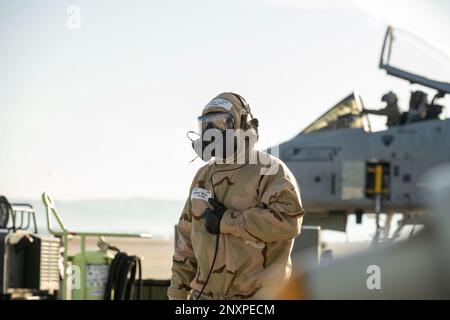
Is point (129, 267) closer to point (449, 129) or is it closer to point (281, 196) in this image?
point (281, 196)

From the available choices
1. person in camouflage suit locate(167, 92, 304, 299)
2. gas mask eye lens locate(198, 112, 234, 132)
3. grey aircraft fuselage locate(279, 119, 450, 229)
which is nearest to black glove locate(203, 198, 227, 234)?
person in camouflage suit locate(167, 92, 304, 299)

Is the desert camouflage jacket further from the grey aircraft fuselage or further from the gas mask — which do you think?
the grey aircraft fuselage

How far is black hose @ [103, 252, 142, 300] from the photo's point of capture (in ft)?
27.2

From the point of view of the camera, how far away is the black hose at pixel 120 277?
8305 millimetres

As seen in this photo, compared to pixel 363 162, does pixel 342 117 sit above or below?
above

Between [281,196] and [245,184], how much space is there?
0.59 ft

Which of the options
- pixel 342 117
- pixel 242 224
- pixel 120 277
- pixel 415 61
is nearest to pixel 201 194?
pixel 242 224

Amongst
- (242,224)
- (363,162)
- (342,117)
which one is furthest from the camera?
(342,117)

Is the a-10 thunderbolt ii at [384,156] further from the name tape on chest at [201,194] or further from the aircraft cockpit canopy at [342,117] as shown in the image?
the name tape on chest at [201,194]

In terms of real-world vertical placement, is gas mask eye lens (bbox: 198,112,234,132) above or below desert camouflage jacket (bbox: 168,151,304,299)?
above

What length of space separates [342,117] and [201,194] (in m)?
11.3

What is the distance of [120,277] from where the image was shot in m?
8.33

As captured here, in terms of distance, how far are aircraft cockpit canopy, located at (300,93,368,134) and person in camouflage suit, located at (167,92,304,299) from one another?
1100cm

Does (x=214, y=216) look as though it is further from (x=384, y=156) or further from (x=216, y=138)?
(x=384, y=156)
